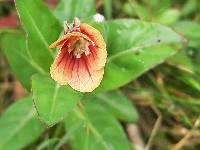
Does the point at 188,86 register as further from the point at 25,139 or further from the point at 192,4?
the point at 25,139

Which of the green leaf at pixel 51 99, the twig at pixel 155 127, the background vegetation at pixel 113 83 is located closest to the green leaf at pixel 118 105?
the background vegetation at pixel 113 83

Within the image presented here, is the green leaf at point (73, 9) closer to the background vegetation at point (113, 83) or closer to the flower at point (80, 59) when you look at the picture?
the background vegetation at point (113, 83)

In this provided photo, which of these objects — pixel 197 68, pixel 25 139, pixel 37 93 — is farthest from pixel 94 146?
pixel 197 68

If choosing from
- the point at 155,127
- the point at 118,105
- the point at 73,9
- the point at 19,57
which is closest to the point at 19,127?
the point at 19,57

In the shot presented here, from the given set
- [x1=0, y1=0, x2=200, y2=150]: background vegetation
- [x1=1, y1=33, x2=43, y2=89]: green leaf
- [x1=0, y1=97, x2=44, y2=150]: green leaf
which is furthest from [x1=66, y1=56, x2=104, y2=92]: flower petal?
[x1=0, y1=97, x2=44, y2=150]: green leaf

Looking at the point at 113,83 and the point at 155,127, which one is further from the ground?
the point at 113,83

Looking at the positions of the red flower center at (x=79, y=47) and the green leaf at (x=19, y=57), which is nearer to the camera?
the red flower center at (x=79, y=47)

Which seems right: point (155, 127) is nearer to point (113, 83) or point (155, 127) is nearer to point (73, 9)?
point (113, 83)
